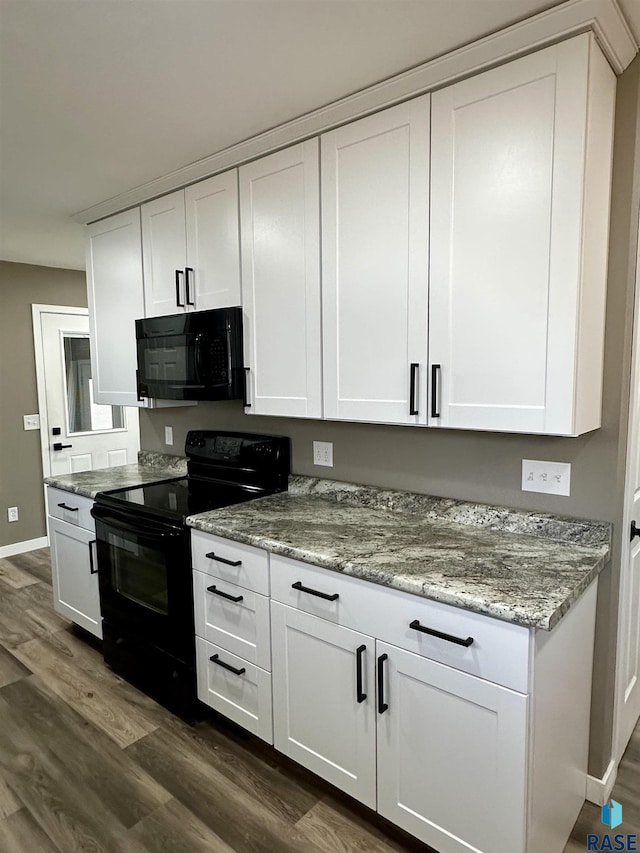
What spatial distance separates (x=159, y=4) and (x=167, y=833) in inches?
97.3

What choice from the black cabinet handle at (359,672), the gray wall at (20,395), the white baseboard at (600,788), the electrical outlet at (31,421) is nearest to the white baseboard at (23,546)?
the gray wall at (20,395)

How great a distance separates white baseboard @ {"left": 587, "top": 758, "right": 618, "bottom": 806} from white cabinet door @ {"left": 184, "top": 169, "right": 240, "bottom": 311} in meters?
2.29

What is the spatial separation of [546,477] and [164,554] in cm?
152

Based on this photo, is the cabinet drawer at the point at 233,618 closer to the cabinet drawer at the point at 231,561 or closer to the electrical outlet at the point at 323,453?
the cabinet drawer at the point at 231,561

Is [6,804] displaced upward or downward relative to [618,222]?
downward

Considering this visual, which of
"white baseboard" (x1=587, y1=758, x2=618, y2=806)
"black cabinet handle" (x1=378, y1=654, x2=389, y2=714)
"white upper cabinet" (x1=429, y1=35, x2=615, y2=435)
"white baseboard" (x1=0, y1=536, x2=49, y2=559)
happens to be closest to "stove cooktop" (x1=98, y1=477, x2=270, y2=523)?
"black cabinet handle" (x1=378, y1=654, x2=389, y2=714)

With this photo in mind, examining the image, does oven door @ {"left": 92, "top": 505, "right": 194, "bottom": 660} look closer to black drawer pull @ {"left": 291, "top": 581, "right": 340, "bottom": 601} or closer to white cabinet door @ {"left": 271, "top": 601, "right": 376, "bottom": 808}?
white cabinet door @ {"left": 271, "top": 601, "right": 376, "bottom": 808}

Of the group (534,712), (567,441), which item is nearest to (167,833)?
(534,712)

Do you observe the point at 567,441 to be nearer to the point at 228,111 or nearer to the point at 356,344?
the point at 356,344

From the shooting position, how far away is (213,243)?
246 cm

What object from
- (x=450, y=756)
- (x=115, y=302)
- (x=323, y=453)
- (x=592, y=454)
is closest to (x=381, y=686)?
(x=450, y=756)

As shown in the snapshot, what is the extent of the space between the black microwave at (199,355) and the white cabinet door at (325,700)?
1022 millimetres

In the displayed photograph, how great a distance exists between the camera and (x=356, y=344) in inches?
77.7

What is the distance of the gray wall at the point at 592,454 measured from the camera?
1625 mm
